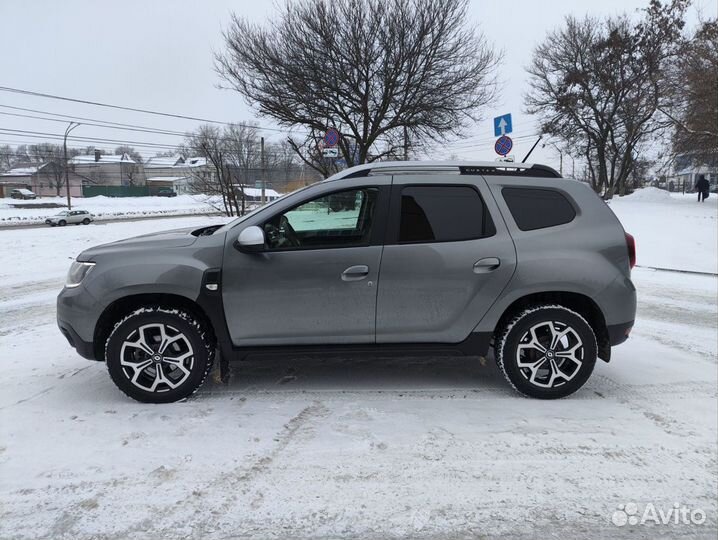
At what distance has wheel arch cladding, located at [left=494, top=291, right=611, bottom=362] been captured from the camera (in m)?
3.90

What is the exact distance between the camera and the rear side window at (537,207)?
154 inches

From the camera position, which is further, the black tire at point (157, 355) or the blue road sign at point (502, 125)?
the blue road sign at point (502, 125)

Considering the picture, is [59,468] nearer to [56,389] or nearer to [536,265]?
[56,389]

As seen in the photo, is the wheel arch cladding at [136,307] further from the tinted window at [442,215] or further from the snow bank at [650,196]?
the snow bank at [650,196]

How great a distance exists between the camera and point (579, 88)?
3288 cm

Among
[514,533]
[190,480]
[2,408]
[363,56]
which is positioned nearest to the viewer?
[514,533]

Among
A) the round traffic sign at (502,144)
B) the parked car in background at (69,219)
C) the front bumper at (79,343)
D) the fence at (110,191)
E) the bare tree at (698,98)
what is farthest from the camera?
the fence at (110,191)

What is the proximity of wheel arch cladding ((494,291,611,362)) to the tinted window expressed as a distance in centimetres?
60

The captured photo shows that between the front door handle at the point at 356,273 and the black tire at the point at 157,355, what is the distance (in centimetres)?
113

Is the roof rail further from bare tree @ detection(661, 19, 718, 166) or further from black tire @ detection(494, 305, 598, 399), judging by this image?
bare tree @ detection(661, 19, 718, 166)

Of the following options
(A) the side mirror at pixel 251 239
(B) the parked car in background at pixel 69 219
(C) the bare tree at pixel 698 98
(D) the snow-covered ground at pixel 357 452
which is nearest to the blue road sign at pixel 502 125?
(D) the snow-covered ground at pixel 357 452

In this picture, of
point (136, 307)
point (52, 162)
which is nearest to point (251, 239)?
point (136, 307)

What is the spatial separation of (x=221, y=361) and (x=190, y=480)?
1.33 meters

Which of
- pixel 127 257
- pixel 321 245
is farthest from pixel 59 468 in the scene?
pixel 321 245
